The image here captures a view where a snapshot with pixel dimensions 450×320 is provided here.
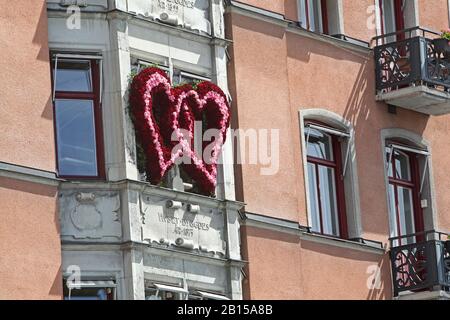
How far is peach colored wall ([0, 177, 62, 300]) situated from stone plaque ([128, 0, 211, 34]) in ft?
12.6

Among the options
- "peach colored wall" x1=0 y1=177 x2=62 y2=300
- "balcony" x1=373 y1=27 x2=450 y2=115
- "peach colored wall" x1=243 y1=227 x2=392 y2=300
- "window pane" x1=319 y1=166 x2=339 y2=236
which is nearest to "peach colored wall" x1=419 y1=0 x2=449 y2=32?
"balcony" x1=373 y1=27 x2=450 y2=115

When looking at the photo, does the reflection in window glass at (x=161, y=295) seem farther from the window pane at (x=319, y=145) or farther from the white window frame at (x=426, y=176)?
the white window frame at (x=426, y=176)

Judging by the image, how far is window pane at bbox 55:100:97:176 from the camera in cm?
4219

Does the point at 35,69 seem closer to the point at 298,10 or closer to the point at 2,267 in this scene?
the point at 2,267

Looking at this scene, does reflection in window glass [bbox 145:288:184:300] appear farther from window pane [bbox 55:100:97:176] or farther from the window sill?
the window sill

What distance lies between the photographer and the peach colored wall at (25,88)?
40906 mm

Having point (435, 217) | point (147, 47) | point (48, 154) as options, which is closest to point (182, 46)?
point (147, 47)

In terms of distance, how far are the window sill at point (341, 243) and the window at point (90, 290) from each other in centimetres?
487

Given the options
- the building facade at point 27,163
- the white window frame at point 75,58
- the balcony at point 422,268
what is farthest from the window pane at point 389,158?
the building facade at point 27,163

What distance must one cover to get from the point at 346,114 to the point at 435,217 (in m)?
2.89

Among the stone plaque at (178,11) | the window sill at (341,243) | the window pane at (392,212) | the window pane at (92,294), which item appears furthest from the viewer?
the window pane at (392,212)

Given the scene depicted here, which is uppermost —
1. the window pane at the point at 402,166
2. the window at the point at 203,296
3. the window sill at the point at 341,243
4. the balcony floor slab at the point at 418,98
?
the balcony floor slab at the point at 418,98

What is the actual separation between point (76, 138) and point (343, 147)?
6664 millimetres

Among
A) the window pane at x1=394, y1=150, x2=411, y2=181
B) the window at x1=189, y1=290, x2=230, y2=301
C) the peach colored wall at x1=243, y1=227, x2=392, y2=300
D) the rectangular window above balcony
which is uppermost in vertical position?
the rectangular window above balcony
